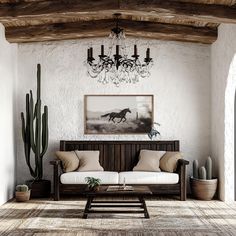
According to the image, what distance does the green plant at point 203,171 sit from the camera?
29.7 feet

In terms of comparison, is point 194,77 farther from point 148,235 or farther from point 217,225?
point 148,235

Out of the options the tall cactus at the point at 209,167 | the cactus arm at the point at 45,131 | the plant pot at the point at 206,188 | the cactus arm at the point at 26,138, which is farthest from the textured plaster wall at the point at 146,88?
the plant pot at the point at 206,188

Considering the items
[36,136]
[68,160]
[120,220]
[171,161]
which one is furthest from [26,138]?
[120,220]

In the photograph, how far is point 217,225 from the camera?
267 inches

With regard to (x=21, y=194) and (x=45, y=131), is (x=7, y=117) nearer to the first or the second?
(x=45, y=131)

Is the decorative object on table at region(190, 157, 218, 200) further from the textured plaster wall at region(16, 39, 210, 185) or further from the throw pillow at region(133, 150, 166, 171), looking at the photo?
the textured plaster wall at region(16, 39, 210, 185)

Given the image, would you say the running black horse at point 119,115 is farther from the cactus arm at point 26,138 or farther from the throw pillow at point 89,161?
the cactus arm at point 26,138

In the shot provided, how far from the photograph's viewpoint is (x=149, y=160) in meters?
9.38

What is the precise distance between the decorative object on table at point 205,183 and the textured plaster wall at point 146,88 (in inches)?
33.9

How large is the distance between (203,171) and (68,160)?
2535mm

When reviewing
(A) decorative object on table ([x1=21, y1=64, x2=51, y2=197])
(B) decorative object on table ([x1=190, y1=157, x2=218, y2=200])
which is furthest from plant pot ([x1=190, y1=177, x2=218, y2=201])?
(A) decorative object on table ([x1=21, y1=64, x2=51, y2=197])

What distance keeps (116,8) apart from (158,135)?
3.56m

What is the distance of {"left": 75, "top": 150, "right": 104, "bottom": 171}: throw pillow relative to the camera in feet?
30.6

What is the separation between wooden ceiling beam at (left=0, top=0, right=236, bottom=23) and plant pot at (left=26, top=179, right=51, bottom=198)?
3.43 m
